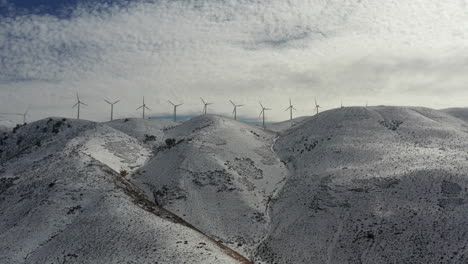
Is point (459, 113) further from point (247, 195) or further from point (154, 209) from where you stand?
point (154, 209)

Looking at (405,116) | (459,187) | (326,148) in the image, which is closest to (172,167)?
(326,148)

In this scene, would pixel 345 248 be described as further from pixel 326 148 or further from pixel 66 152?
pixel 66 152

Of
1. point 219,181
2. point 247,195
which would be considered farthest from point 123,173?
point 247,195

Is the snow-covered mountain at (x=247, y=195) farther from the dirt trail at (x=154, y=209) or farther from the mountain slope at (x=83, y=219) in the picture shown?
the dirt trail at (x=154, y=209)

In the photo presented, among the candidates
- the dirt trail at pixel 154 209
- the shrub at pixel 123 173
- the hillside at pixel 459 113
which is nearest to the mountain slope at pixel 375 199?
the dirt trail at pixel 154 209

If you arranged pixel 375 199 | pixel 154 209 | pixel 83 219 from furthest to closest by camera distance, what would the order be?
pixel 154 209 < pixel 375 199 < pixel 83 219

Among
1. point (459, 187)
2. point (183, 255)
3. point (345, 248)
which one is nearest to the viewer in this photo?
point (183, 255)
